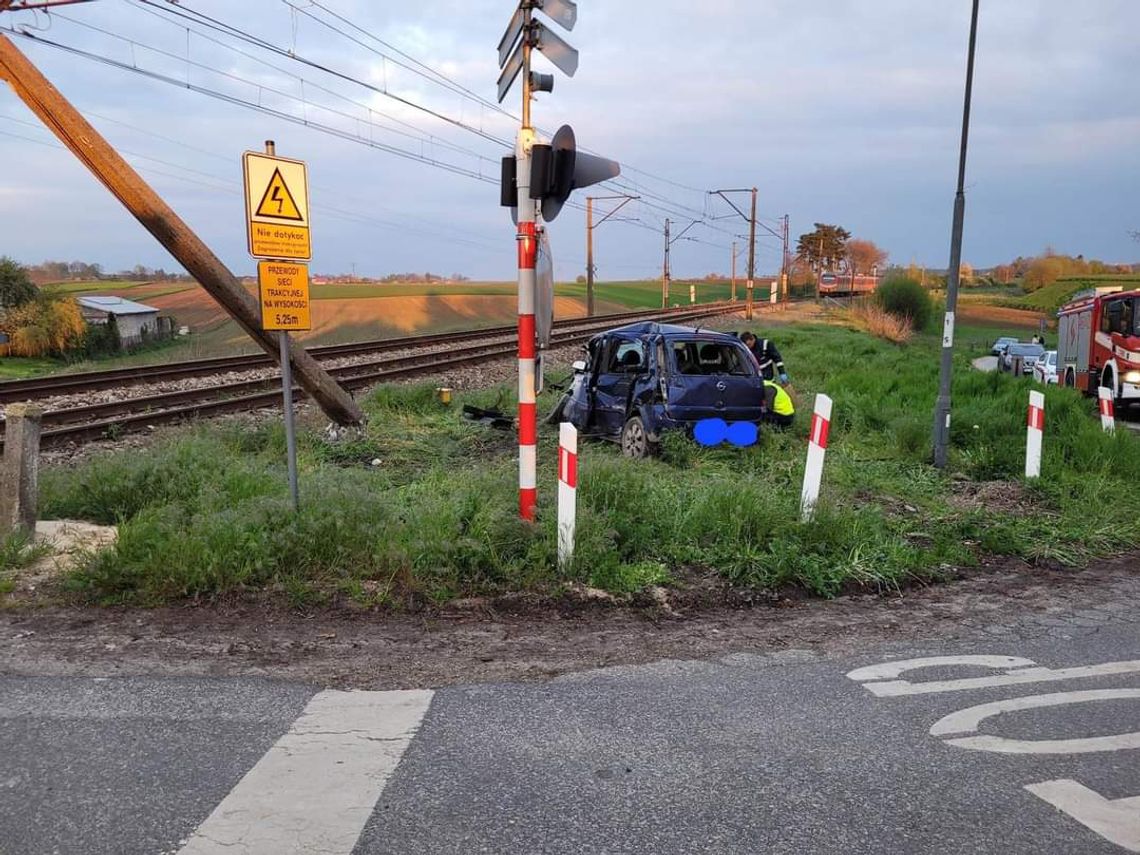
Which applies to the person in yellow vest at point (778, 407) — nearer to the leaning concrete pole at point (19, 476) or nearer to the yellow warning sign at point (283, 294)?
the yellow warning sign at point (283, 294)

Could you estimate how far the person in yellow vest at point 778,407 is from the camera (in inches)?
424

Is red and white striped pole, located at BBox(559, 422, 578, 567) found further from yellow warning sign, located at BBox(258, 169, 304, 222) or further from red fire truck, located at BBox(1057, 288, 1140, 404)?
red fire truck, located at BBox(1057, 288, 1140, 404)

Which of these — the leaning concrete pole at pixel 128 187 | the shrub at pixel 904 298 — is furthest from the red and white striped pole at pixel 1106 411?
the shrub at pixel 904 298

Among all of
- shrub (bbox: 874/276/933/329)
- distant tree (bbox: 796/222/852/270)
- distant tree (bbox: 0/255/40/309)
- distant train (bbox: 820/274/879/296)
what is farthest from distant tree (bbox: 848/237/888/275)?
distant tree (bbox: 0/255/40/309)

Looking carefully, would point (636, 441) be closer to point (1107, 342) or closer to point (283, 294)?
point (283, 294)

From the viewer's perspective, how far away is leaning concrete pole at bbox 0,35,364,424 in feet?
30.6

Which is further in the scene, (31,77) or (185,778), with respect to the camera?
(31,77)

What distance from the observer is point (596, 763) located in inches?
135

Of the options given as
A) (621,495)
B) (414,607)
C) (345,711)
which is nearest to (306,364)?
(621,495)

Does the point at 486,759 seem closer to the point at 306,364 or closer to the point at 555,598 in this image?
the point at 555,598

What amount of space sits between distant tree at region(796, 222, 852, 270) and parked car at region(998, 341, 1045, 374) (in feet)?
270

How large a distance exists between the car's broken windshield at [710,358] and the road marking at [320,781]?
6.60 metres

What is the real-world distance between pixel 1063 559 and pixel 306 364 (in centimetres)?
876

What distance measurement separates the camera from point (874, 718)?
3885 millimetres
